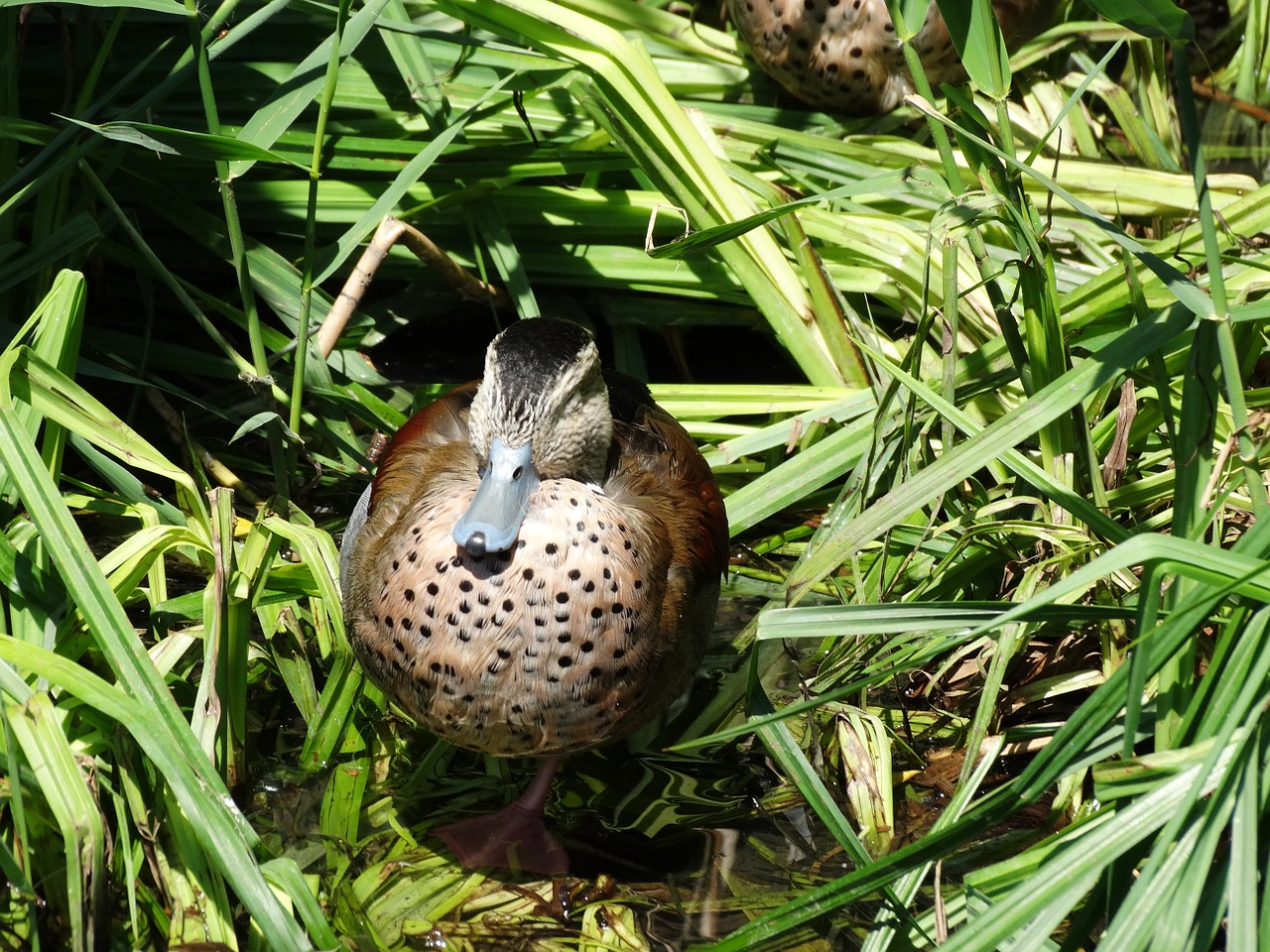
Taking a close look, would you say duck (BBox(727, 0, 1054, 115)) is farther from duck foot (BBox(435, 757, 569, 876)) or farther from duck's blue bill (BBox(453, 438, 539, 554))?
duck foot (BBox(435, 757, 569, 876))

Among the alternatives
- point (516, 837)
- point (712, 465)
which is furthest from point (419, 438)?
point (712, 465)

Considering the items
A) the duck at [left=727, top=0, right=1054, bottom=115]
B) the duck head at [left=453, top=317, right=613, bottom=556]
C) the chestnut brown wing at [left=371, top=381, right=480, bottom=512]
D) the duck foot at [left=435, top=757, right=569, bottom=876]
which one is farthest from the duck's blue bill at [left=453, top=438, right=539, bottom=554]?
the duck at [left=727, top=0, right=1054, bottom=115]

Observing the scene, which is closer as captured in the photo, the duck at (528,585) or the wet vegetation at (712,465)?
the wet vegetation at (712,465)

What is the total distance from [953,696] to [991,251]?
4.91 feet

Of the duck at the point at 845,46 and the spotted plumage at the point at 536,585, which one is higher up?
the duck at the point at 845,46

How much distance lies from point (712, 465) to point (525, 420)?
4.05ft

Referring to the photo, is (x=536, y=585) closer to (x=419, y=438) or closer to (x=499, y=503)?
(x=499, y=503)

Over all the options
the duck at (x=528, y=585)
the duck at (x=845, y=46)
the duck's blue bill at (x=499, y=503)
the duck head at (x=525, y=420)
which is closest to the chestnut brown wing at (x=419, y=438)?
the duck at (x=528, y=585)

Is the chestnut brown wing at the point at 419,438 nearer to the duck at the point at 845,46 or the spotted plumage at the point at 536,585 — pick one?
the spotted plumage at the point at 536,585

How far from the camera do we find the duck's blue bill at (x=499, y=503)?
93.0 inches

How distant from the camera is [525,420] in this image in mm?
2479

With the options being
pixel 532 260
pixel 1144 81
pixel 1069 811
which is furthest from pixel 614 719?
pixel 1144 81

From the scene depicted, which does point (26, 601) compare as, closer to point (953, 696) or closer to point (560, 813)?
point (560, 813)

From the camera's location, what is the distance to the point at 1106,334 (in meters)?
3.25
